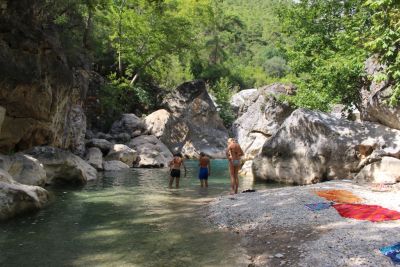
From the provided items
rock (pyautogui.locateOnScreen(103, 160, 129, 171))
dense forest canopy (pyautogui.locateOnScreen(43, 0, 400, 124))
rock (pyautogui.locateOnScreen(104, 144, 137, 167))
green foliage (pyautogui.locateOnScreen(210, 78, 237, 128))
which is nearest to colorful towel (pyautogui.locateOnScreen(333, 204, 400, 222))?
dense forest canopy (pyautogui.locateOnScreen(43, 0, 400, 124))

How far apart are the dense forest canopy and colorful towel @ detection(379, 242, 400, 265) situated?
5.15 m

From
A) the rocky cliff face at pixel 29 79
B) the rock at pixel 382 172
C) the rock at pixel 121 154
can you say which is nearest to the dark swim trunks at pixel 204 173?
the rock at pixel 382 172

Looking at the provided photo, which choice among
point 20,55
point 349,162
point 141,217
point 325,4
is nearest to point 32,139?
point 20,55

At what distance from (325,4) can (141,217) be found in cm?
1662

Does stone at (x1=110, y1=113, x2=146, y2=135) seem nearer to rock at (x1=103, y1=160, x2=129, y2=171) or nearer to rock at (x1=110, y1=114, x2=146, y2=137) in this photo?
rock at (x1=110, y1=114, x2=146, y2=137)

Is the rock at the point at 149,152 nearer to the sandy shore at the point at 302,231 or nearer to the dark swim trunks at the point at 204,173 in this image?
the dark swim trunks at the point at 204,173

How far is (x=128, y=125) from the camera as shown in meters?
32.8

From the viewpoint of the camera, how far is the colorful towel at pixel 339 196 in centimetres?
945

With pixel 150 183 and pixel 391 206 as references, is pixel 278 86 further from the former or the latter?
pixel 391 206

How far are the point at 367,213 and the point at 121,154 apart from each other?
1863 cm

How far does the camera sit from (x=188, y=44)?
35.7 m

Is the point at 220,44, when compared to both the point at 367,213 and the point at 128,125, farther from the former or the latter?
the point at 367,213

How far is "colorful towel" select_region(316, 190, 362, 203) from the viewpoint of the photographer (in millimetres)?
9453

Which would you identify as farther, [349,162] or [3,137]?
[349,162]
